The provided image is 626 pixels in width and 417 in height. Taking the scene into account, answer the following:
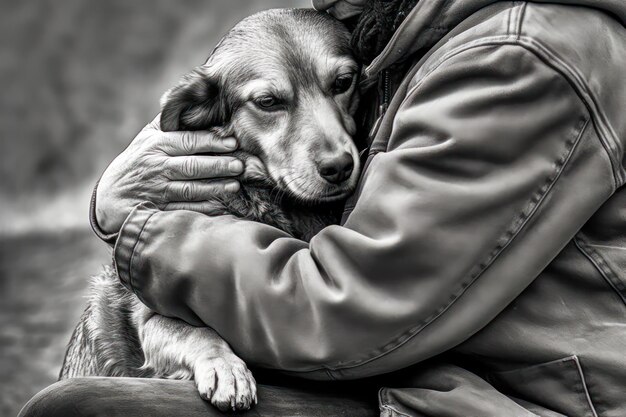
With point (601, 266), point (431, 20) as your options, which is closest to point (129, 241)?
point (431, 20)

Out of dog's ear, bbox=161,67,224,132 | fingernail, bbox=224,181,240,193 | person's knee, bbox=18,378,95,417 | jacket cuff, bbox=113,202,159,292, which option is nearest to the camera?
person's knee, bbox=18,378,95,417

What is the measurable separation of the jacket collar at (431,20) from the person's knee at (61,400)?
1.01 m

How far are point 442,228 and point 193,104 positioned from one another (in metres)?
1.19

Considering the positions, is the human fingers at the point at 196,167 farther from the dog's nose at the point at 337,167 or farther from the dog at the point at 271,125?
the dog's nose at the point at 337,167

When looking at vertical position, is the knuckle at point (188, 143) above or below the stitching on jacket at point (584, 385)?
above

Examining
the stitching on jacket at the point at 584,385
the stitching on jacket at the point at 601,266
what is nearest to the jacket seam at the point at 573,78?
the stitching on jacket at the point at 601,266

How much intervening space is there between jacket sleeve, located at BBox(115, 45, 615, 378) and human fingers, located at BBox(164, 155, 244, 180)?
62cm

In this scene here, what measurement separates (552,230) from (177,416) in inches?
34.1

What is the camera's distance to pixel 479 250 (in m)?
1.92

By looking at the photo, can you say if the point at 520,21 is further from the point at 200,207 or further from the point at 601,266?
the point at 200,207

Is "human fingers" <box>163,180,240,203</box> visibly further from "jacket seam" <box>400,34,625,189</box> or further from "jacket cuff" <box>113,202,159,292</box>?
"jacket seam" <box>400,34,625,189</box>

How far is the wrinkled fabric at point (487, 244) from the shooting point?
1.90m

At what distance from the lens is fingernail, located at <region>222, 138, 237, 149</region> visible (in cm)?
277

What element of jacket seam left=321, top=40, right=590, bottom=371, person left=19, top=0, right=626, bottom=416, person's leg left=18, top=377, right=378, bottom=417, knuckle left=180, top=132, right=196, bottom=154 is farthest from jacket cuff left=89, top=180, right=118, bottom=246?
jacket seam left=321, top=40, right=590, bottom=371
